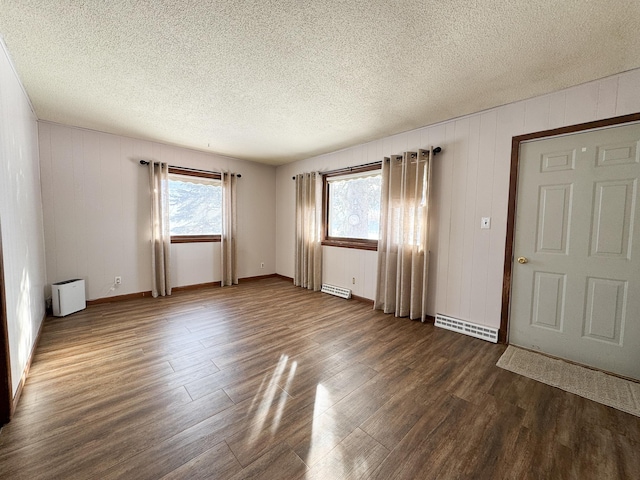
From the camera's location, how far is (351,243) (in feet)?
14.2

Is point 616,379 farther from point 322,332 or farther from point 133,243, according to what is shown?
point 133,243

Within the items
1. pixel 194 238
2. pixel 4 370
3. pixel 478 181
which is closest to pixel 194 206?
pixel 194 238

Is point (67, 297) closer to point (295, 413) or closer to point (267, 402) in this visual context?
point (267, 402)

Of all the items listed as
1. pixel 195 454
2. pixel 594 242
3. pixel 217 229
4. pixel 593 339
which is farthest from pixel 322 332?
pixel 217 229

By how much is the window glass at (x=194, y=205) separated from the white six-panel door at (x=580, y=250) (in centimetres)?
467

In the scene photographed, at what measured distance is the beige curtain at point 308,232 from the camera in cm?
473

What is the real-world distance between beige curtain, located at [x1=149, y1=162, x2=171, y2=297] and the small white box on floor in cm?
87

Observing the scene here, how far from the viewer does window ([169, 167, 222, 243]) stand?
4.48m

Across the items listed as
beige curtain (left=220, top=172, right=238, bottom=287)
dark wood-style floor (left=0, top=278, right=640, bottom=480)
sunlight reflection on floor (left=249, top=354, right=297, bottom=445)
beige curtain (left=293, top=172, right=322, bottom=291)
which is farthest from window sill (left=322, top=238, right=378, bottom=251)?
sunlight reflection on floor (left=249, top=354, right=297, bottom=445)

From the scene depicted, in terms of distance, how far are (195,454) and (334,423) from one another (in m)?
0.79

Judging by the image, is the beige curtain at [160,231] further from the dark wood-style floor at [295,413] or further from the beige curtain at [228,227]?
the dark wood-style floor at [295,413]

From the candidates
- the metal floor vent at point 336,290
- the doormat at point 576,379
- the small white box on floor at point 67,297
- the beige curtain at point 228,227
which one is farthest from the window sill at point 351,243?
the small white box on floor at point 67,297

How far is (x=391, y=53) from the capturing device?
1903 mm

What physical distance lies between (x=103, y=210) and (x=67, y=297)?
4.20ft
